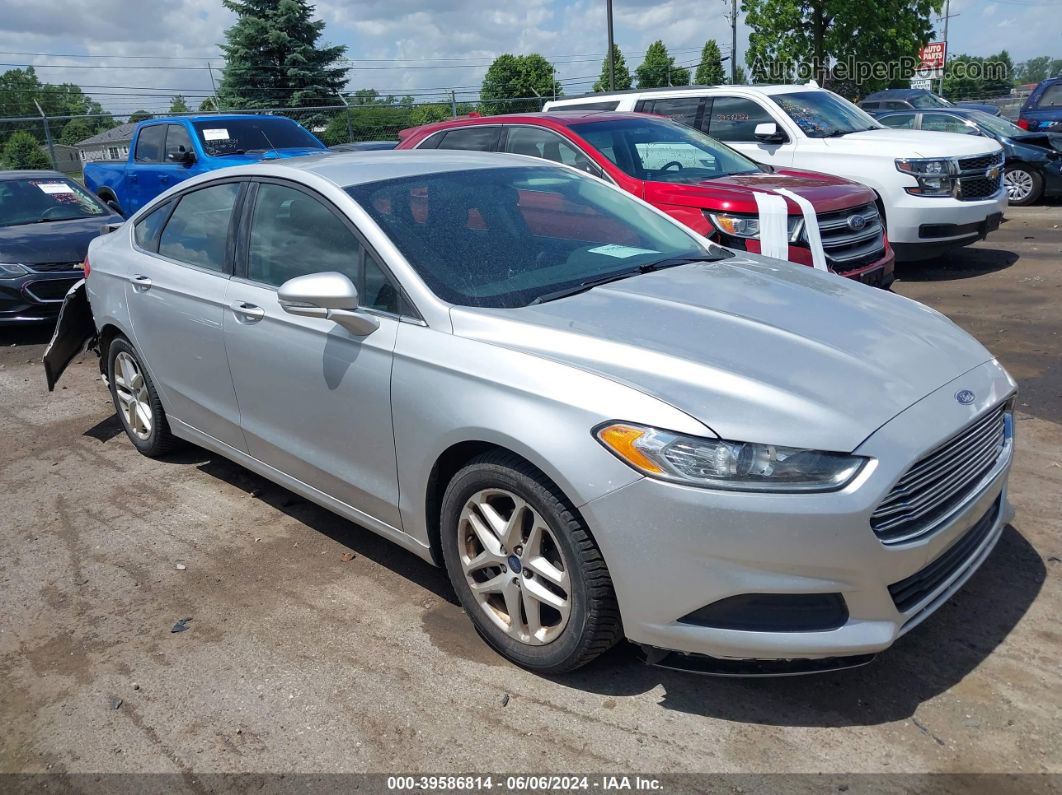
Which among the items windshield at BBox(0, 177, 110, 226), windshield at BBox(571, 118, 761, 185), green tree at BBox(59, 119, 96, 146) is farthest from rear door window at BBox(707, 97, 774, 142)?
green tree at BBox(59, 119, 96, 146)

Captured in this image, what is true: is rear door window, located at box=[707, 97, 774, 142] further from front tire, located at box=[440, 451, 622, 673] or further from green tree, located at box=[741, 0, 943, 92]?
green tree, located at box=[741, 0, 943, 92]

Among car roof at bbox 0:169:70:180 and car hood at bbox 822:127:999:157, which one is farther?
car roof at bbox 0:169:70:180

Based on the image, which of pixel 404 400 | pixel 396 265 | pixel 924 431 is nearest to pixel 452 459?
pixel 404 400

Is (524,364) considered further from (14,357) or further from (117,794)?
(14,357)

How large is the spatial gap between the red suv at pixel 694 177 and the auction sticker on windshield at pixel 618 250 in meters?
2.92

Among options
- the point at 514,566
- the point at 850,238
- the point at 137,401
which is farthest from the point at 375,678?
the point at 850,238

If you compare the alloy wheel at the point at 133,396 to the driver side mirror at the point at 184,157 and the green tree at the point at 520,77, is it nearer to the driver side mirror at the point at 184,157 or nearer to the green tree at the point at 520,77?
the driver side mirror at the point at 184,157

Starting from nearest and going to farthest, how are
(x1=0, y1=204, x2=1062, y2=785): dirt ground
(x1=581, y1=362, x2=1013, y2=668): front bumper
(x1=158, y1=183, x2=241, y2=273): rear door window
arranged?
(x1=581, y1=362, x2=1013, y2=668): front bumper
(x1=0, y1=204, x2=1062, y2=785): dirt ground
(x1=158, y1=183, x2=241, y2=273): rear door window

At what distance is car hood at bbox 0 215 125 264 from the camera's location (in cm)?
859

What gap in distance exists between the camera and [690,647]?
2.68 metres

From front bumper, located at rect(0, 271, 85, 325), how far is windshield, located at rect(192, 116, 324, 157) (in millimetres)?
3006

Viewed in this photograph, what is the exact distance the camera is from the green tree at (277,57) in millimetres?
32781

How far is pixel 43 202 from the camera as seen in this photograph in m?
9.73

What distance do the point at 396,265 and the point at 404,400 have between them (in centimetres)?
52
